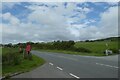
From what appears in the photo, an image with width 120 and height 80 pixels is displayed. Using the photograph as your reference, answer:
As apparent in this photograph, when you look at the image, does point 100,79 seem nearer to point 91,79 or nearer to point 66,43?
point 91,79

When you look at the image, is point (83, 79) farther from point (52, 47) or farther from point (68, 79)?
point (52, 47)

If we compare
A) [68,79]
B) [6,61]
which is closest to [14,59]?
[6,61]

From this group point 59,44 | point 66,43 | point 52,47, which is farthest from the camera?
point 52,47

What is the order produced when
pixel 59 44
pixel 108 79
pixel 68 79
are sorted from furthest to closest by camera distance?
pixel 59 44
pixel 68 79
pixel 108 79

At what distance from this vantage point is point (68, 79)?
14586mm

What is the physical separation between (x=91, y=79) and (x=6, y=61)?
45.4 feet

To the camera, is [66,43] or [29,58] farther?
[66,43]

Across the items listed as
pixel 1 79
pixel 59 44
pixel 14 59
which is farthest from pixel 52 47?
pixel 1 79

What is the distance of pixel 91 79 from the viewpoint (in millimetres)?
13914

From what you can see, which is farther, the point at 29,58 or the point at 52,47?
the point at 52,47

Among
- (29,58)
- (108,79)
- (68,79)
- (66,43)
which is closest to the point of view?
(108,79)

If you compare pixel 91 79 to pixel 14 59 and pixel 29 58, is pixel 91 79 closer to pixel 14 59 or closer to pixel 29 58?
pixel 14 59

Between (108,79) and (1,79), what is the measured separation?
570cm

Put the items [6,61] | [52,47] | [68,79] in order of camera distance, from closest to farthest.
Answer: [68,79], [6,61], [52,47]
